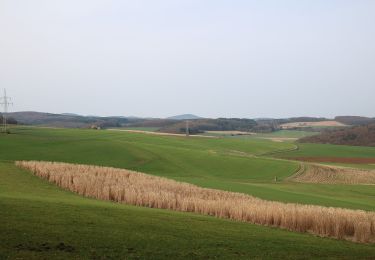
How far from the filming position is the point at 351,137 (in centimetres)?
12081

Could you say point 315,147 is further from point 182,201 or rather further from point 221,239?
point 221,239

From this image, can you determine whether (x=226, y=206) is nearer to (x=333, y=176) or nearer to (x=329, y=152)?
(x=333, y=176)

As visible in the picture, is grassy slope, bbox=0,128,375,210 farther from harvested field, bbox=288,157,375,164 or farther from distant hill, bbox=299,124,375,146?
distant hill, bbox=299,124,375,146

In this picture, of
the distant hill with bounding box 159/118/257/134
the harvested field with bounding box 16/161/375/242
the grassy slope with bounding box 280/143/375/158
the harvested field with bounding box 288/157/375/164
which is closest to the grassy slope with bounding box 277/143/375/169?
the grassy slope with bounding box 280/143/375/158

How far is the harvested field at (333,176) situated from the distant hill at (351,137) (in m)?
64.8

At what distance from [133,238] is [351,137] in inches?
4618

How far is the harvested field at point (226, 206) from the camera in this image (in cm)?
1822

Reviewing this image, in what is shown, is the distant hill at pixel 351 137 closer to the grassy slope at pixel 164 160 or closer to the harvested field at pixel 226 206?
the grassy slope at pixel 164 160

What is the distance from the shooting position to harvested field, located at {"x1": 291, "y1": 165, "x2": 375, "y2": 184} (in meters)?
49.6

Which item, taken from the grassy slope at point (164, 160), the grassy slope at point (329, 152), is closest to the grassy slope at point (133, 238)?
the grassy slope at point (164, 160)

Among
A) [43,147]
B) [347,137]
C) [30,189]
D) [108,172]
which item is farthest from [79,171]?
[347,137]

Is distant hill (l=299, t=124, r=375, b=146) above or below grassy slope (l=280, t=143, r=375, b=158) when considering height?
above

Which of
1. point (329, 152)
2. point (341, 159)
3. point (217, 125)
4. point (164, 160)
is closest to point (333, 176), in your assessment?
point (164, 160)

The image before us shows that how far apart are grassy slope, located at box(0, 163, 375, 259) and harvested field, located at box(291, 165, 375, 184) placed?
34.6 m
